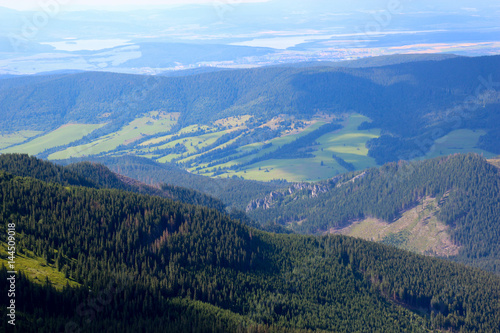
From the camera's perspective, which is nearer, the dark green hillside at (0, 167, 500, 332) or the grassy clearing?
the grassy clearing

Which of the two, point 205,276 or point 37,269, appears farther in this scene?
point 205,276

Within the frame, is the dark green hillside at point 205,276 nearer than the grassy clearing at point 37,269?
No

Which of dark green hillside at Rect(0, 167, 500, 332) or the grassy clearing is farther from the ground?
the grassy clearing

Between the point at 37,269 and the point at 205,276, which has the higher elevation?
the point at 37,269

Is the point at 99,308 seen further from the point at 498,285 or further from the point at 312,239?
the point at 498,285
